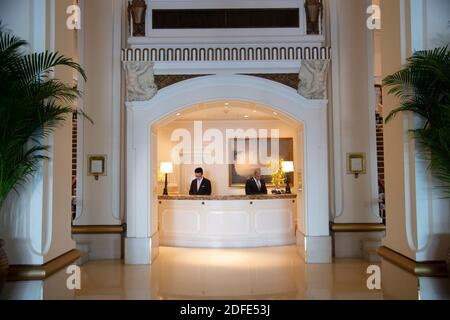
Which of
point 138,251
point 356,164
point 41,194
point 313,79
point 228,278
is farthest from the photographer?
point 356,164

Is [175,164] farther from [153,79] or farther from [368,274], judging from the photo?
[368,274]

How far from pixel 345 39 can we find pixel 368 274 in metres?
→ 4.70

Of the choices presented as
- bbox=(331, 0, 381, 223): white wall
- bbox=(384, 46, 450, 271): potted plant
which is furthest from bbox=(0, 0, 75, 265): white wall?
bbox=(331, 0, 381, 223): white wall

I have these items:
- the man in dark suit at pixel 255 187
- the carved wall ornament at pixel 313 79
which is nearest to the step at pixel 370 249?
the man in dark suit at pixel 255 187

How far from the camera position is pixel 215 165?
12.2 meters

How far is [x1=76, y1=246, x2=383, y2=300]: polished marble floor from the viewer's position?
5125 mm

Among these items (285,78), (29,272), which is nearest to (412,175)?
(29,272)

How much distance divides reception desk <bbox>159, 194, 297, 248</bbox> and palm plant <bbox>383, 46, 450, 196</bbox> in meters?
5.55

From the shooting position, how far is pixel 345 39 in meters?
7.72

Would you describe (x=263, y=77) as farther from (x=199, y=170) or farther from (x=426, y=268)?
(x=426, y=268)

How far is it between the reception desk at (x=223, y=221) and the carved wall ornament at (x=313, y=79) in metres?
2.72

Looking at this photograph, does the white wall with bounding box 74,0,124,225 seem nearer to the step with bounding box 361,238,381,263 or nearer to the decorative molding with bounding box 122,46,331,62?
the decorative molding with bounding box 122,46,331,62

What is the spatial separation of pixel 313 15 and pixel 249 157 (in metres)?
5.53

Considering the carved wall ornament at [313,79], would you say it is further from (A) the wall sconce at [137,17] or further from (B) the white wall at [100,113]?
(B) the white wall at [100,113]
